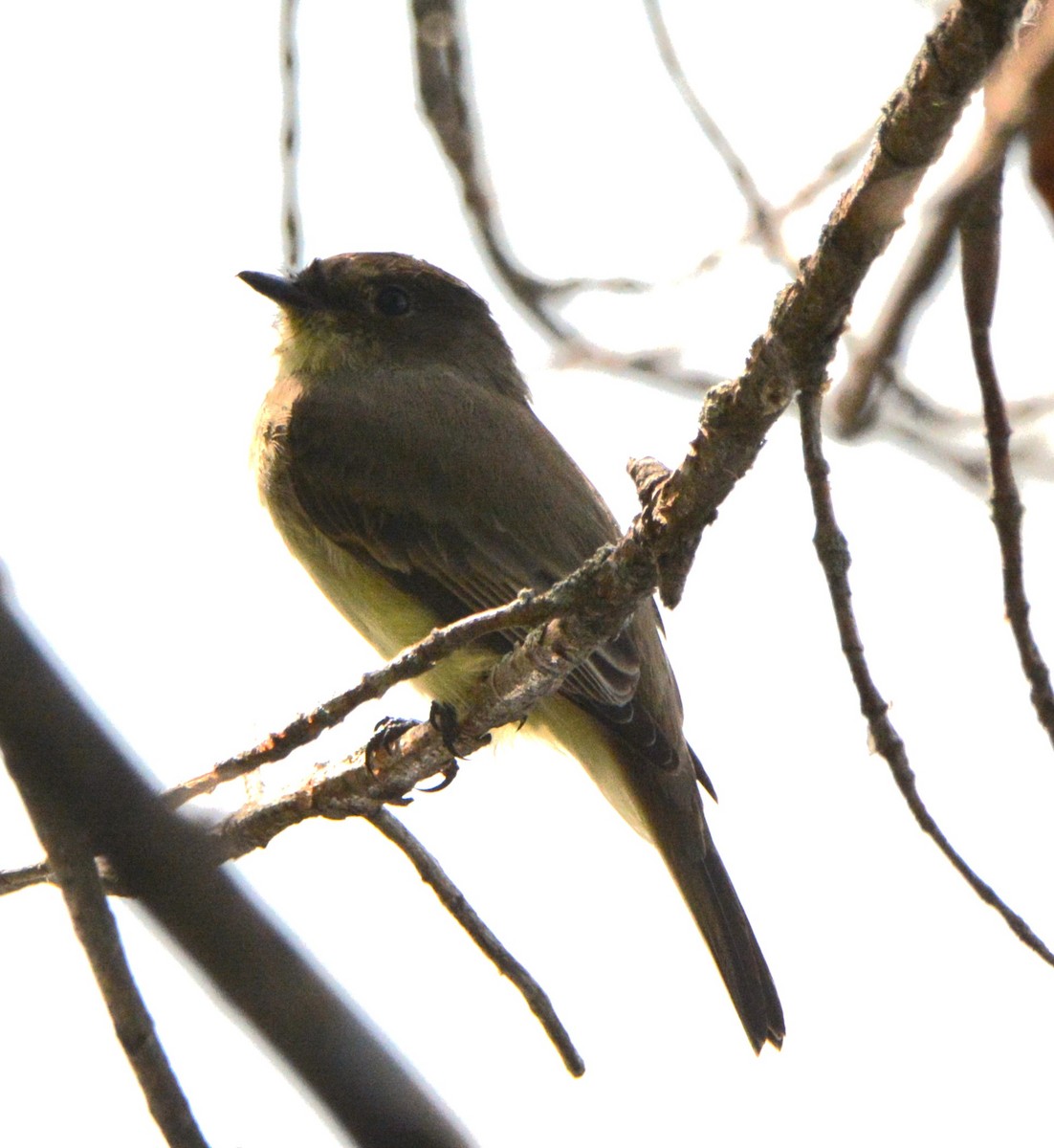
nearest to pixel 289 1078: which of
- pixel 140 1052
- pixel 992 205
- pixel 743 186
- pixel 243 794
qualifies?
pixel 140 1052

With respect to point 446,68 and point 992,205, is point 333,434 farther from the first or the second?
point 992,205

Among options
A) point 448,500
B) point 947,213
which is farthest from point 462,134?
point 947,213

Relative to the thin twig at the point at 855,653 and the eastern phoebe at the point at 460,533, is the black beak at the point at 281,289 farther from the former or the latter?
the thin twig at the point at 855,653

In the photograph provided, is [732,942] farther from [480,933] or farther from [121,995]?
[121,995]

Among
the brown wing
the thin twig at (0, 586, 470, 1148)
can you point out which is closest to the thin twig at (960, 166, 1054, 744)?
the thin twig at (0, 586, 470, 1148)

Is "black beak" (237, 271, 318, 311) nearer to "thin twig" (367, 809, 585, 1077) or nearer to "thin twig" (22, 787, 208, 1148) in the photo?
"thin twig" (367, 809, 585, 1077)

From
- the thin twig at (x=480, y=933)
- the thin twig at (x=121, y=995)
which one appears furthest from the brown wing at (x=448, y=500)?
the thin twig at (x=121, y=995)

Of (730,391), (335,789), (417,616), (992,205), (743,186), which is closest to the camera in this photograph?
(992,205)
